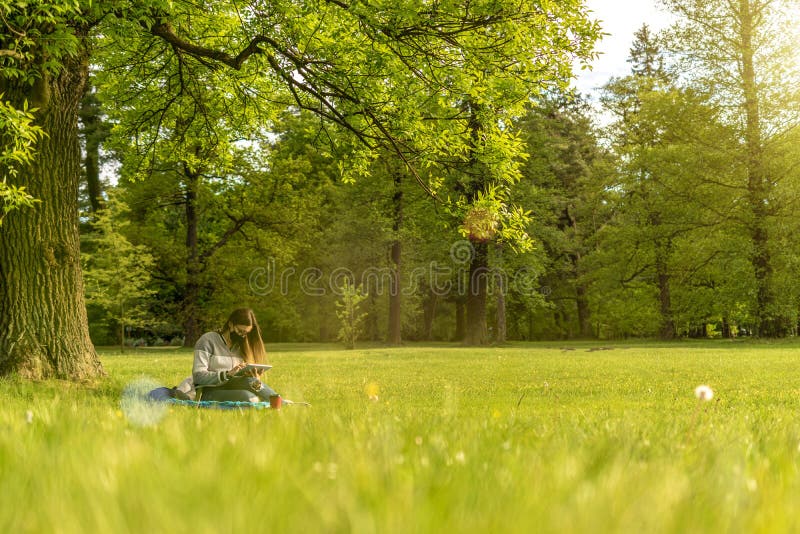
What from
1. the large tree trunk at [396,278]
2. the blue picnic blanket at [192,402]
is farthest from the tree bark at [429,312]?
the blue picnic blanket at [192,402]

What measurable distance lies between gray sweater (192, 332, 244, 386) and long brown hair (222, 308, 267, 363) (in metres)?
0.13

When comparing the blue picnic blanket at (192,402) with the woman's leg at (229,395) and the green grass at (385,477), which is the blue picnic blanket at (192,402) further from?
the green grass at (385,477)

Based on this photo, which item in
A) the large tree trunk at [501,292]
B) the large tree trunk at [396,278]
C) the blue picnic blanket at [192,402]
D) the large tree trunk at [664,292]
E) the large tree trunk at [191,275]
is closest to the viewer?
the blue picnic blanket at [192,402]

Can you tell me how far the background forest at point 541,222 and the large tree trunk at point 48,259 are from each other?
14513 mm

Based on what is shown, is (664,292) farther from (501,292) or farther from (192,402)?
(192,402)

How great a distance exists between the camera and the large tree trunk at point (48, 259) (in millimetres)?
9883

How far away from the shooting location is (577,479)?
6.76ft

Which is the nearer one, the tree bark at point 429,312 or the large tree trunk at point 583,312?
the large tree trunk at point 583,312

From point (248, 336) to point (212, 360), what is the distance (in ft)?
2.85

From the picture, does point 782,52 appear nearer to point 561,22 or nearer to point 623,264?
point 623,264

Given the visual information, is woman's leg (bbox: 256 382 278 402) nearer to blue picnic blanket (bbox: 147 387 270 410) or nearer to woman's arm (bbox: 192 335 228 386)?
blue picnic blanket (bbox: 147 387 270 410)

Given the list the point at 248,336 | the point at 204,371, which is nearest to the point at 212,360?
the point at 204,371

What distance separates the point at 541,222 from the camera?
132 feet

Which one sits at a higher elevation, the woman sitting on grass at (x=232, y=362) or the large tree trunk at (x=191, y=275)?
the large tree trunk at (x=191, y=275)
